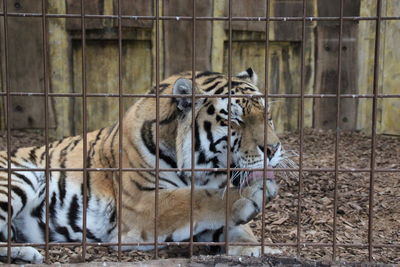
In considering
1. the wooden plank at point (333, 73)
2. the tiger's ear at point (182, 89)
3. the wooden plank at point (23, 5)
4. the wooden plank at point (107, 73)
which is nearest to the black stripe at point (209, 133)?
the tiger's ear at point (182, 89)

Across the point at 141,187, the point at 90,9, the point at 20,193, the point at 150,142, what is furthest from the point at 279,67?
the point at 20,193

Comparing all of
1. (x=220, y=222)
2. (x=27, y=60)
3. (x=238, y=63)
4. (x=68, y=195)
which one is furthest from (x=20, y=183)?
(x=238, y=63)

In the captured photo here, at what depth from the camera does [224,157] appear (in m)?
3.59

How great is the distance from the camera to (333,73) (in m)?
6.61

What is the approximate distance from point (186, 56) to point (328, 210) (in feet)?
7.85

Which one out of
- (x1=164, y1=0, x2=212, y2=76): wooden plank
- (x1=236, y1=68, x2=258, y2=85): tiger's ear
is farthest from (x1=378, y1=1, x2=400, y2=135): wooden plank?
(x1=236, y1=68, x2=258, y2=85): tiger's ear

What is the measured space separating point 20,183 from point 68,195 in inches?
13.2

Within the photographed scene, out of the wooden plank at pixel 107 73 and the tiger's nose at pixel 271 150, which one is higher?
the wooden plank at pixel 107 73

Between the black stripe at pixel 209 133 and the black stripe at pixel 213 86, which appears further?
the black stripe at pixel 213 86

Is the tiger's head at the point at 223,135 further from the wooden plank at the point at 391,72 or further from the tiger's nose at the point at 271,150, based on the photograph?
the wooden plank at the point at 391,72

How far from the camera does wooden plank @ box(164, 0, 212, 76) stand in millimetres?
5855

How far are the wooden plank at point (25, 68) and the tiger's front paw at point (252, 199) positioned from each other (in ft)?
11.4

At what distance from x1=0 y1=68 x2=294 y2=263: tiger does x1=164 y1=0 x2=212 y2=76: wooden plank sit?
2.11 meters

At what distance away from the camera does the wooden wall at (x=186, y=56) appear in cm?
597
